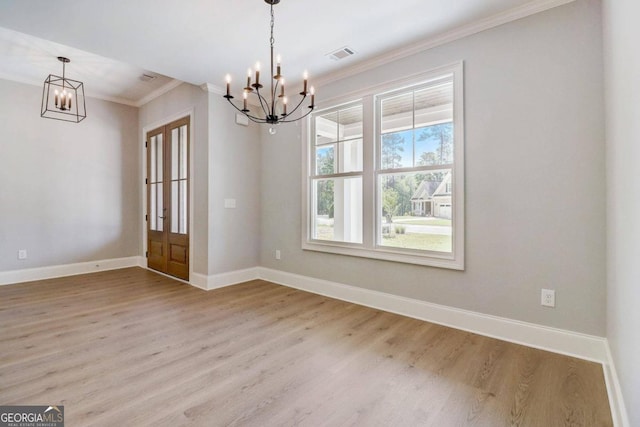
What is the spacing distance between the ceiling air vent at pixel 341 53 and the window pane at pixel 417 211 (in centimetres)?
141

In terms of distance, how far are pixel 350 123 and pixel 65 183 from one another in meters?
4.70

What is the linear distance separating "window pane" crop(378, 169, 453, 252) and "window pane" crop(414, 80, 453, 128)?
544mm

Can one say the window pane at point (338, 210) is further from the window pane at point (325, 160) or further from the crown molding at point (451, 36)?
the crown molding at point (451, 36)

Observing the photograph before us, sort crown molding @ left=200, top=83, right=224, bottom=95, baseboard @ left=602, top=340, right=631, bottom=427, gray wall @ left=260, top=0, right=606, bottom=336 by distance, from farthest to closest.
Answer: crown molding @ left=200, top=83, right=224, bottom=95
gray wall @ left=260, top=0, right=606, bottom=336
baseboard @ left=602, top=340, right=631, bottom=427

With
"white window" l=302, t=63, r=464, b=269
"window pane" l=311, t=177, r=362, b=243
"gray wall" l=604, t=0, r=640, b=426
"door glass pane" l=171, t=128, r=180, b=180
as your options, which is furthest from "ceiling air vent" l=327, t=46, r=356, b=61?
"door glass pane" l=171, t=128, r=180, b=180

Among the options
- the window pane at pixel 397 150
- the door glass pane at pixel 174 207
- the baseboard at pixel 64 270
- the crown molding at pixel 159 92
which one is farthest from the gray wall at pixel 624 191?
the baseboard at pixel 64 270

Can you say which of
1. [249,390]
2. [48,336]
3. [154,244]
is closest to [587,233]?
[249,390]

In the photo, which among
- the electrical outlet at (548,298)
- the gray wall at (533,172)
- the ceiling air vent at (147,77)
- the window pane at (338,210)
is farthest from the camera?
the ceiling air vent at (147,77)

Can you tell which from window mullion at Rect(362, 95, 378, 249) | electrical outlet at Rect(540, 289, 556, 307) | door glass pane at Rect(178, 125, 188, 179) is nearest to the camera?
electrical outlet at Rect(540, 289, 556, 307)

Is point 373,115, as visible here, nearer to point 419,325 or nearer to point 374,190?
point 374,190

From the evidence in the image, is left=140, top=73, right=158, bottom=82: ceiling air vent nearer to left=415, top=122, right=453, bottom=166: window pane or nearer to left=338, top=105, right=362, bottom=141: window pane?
left=338, top=105, right=362, bottom=141: window pane

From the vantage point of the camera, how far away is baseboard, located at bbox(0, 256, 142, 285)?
172 inches

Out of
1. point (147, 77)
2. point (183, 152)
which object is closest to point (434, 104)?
point (183, 152)

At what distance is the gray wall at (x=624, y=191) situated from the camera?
124 centimetres
